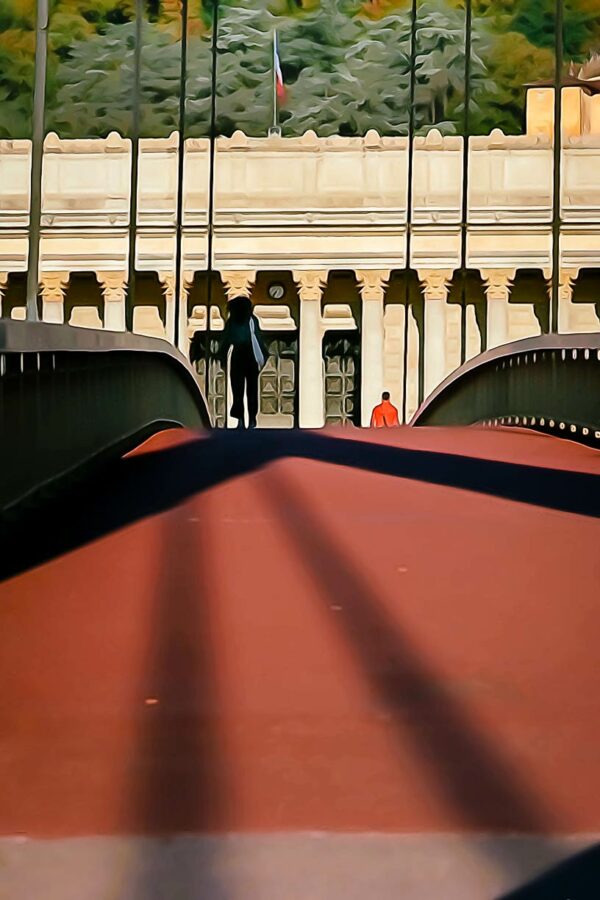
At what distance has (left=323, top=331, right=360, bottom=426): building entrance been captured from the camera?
199 ft

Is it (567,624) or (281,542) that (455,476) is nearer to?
(281,542)

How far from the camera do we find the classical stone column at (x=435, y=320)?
5731 centimetres

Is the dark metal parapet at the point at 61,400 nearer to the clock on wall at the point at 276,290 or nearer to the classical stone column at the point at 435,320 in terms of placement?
the classical stone column at the point at 435,320

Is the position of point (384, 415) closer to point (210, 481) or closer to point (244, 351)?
point (244, 351)

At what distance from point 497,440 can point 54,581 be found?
894 cm

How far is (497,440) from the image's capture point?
1428 centimetres

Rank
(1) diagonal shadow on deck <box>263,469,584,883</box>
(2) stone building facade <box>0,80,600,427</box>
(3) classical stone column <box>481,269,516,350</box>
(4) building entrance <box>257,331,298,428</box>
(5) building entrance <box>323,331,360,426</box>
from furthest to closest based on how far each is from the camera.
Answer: (4) building entrance <box>257,331,298,428</box>
(5) building entrance <box>323,331,360,426</box>
(3) classical stone column <box>481,269,516,350</box>
(2) stone building facade <box>0,80,600,427</box>
(1) diagonal shadow on deck <box>263,469,584,883</box>

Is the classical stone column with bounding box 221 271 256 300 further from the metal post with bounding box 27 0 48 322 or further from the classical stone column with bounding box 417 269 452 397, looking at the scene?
the metal post with bounding box 27 0 48 322

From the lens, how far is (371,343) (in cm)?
5862

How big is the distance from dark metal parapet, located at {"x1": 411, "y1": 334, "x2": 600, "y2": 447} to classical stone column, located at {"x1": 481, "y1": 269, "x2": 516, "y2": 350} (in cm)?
3107

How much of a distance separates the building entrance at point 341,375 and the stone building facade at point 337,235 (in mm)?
1195

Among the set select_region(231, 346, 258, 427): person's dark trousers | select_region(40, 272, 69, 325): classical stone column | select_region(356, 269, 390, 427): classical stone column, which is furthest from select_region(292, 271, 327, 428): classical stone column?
select_region(231, 346, 258, 427): person's dark trousers

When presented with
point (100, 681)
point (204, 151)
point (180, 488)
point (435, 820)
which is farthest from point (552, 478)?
point (204, 151)

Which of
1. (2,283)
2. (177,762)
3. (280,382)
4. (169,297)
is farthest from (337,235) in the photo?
(177,762)
